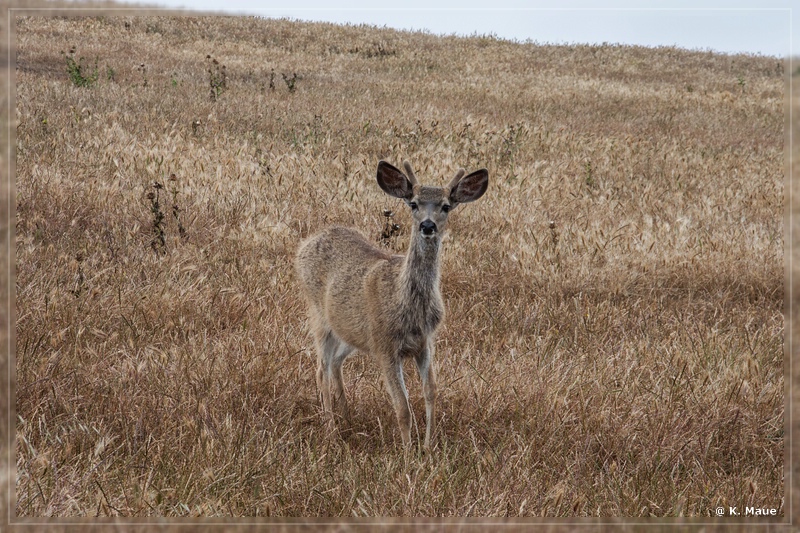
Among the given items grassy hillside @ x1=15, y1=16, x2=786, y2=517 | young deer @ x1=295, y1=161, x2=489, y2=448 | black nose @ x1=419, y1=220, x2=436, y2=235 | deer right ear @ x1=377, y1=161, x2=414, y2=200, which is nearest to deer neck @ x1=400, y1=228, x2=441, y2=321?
young deer @ x1=295, y1=161, x2=489, y2=448

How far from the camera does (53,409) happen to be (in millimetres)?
3947

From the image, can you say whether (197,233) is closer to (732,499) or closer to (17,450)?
(17,450)

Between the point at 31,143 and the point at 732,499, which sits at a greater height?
the point at 31,143

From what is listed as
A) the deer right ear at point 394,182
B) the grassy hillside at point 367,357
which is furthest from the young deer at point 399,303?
the grassy hillside at point 367,357

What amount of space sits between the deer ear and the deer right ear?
0.27 m

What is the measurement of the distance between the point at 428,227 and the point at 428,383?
915mm

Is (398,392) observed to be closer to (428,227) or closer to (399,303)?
(399,303)

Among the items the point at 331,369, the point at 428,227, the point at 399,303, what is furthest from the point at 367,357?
the point at 428,227

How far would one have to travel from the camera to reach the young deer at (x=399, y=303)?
176 inches

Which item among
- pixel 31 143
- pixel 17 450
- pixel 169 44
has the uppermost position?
pixel 169 44

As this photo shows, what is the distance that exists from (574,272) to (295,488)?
4.54 meters

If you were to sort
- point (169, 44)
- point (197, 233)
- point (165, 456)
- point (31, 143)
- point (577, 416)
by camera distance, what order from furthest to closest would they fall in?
point (169, 44) < point (31, 143) < point (197, 233) < point (577, 416) < point (165, 456)

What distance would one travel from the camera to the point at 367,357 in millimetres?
5836

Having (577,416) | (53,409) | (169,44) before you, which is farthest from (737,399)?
(169,44)
